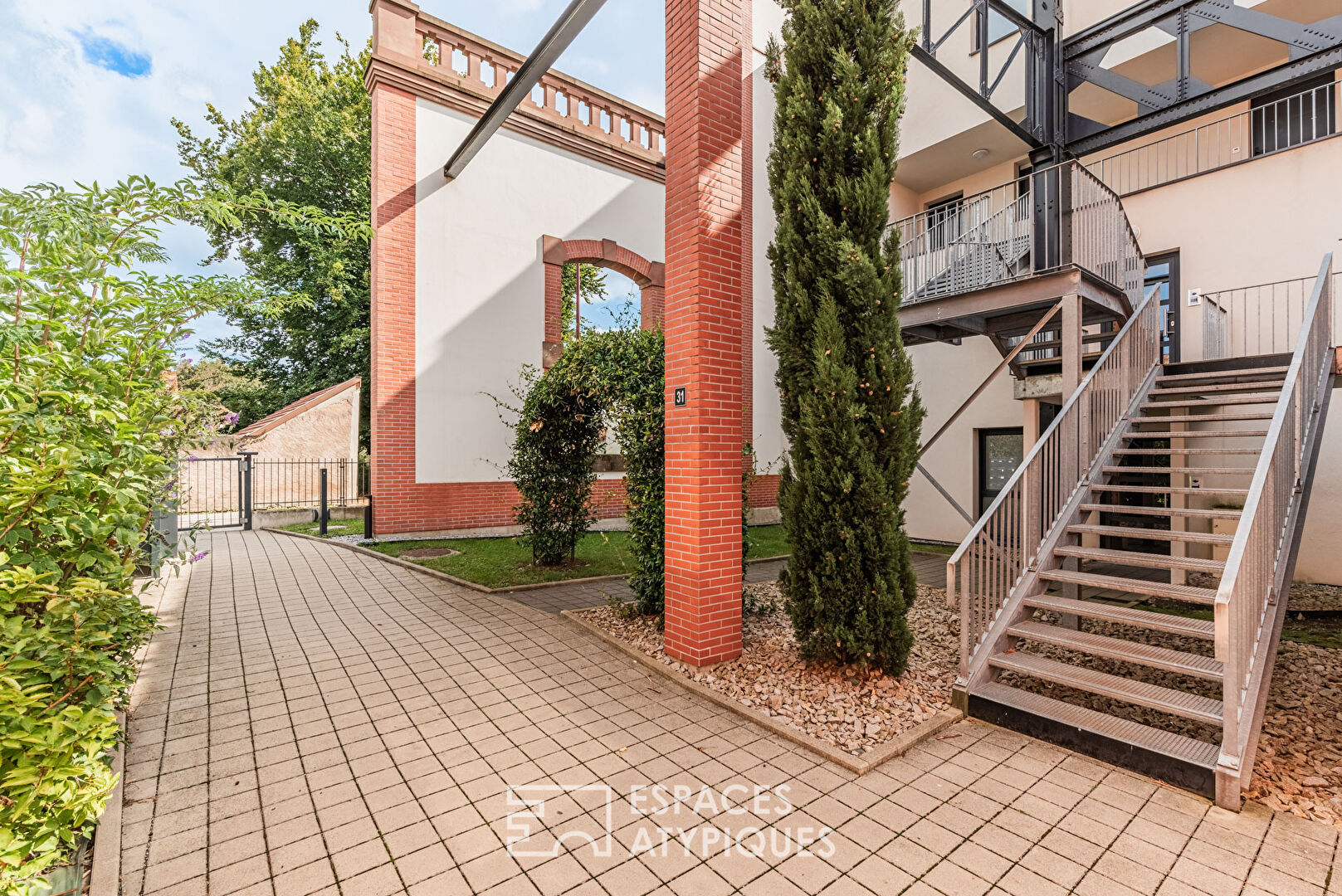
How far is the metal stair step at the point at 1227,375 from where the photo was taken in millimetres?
5727

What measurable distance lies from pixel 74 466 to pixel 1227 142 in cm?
1203

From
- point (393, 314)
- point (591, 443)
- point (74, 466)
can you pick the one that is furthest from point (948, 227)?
point (74, 466)

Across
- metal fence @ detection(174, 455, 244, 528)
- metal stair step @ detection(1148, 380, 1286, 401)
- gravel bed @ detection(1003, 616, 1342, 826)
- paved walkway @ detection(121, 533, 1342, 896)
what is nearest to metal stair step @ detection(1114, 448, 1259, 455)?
metal stair step @ detection(1148, 380, 1286, 401)

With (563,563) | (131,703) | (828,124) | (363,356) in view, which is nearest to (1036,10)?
(828,124)

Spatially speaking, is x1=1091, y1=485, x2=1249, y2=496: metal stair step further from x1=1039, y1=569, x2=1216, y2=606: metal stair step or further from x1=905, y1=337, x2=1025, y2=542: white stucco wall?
x1=905, y1=337, x2=1025, y2=542: white stucco wall

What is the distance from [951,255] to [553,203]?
279 inches

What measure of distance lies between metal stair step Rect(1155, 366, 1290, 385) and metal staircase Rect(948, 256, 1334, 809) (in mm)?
31

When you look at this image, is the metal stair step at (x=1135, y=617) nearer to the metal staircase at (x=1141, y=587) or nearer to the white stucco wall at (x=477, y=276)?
the metal staircase at (x=1141, y=587)

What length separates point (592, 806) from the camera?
273 cm

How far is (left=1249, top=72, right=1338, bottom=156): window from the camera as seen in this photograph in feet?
23.9

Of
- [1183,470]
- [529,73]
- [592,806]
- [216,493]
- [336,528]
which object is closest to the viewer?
[592,806]

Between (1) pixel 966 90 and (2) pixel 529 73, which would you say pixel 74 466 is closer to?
(2) pixel 529 73

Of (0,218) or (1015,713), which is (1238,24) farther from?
(0,218)

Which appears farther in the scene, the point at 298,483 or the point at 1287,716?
the point at 298,483
